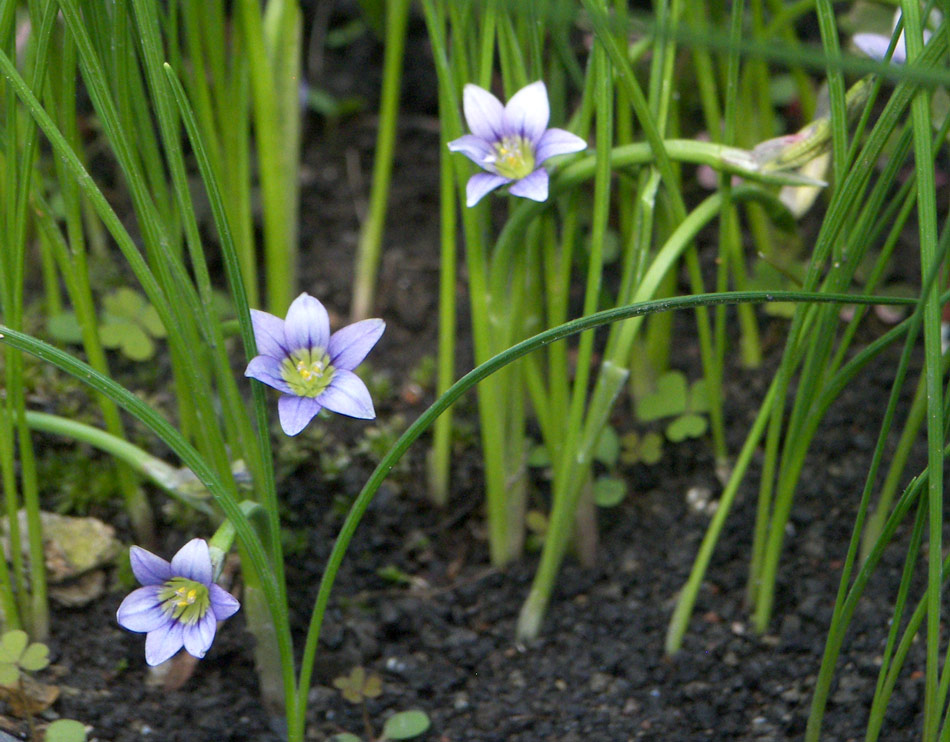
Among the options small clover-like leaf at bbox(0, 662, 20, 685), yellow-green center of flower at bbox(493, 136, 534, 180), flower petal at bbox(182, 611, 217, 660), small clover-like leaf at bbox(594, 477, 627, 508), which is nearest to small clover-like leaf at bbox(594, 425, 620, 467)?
small clover-like leaf at bbox(594, 477, 627, 508)

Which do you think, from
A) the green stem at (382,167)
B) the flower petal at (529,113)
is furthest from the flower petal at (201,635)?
the green stem at (382,167)

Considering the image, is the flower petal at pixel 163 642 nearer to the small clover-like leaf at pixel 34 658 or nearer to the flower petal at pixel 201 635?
the flower petal at pixel 201 635

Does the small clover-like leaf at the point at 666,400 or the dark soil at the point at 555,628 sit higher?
the small clover-like leaf at the point at 666,400

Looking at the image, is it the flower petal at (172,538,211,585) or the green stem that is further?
the green stem

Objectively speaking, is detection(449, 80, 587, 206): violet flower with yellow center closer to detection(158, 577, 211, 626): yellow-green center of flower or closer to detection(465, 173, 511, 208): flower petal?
detection(465, 173, 511, 208): flower petal

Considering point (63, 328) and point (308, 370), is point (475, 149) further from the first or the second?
point (63, 328)

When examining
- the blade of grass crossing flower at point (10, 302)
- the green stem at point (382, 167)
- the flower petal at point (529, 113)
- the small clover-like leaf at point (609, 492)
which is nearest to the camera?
the blade of grass crossing flower at point (10, 302)

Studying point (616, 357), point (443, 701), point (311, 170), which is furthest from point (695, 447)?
point (311, 170)
